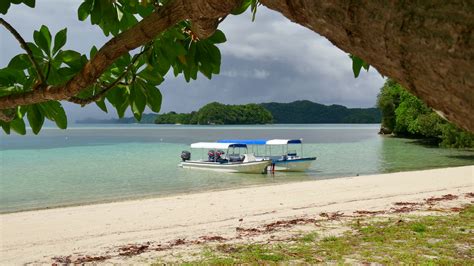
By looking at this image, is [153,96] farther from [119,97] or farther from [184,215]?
[184,215]

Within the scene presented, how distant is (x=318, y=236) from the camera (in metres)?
8.73

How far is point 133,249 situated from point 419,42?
9.39 m

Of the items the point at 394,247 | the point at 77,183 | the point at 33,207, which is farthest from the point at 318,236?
the point at 77,183

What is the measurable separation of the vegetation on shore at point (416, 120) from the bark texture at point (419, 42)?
2448 cm

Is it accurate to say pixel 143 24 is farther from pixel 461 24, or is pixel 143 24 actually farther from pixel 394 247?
pixel 394 247

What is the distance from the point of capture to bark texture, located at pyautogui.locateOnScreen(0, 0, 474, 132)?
20.9 inches

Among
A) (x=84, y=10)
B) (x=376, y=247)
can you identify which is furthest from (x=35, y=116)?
(x=376, y=247)

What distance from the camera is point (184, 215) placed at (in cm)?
1444

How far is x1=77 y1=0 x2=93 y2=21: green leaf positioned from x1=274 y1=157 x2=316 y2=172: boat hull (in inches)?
1159

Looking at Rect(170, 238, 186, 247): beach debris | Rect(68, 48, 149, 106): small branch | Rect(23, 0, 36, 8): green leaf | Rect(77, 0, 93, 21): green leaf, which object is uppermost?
Rect(77, 0, 93, 21): green leaf

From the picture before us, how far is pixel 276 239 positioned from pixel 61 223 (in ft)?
27.0

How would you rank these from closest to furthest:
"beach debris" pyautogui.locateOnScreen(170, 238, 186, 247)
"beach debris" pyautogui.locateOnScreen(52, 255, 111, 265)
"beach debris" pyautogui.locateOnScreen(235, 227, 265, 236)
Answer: "beach debris" pyautogui.locateOnScreen(52, 255, 111, 265), "beach debris" pyautogui.locateOnScreen(170, 238, 186, 247), "beach debris" pyautogui.locateOnScreen(235, 227, 265, 236)

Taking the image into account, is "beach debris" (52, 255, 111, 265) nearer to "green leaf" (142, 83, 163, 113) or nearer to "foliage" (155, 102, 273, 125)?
"green leaf" (142, 83, 163, 113)

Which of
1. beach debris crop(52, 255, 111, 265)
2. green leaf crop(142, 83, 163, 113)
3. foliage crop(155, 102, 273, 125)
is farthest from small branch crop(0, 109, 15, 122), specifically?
foliage crop(155, 102, 273, 125)
